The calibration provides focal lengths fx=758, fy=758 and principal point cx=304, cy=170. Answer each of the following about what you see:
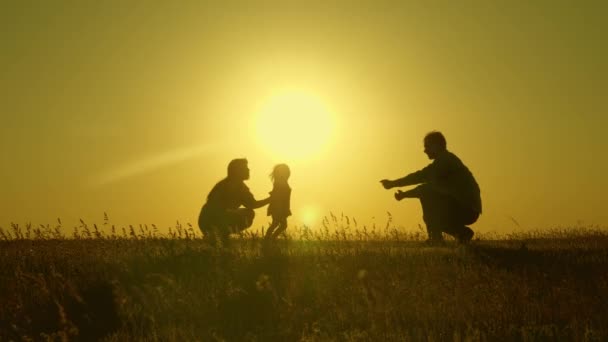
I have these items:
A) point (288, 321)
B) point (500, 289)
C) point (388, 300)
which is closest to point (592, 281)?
point (500, 289)

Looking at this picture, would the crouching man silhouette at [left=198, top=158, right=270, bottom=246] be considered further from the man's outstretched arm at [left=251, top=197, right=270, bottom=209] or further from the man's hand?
the man's hand

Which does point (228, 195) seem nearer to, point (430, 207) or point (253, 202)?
point (253, 202)

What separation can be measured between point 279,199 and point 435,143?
3.02 meters

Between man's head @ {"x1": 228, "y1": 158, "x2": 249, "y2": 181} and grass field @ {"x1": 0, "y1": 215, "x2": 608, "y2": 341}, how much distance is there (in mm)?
1771

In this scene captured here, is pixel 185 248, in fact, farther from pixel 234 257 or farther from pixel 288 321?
pixel 288 321

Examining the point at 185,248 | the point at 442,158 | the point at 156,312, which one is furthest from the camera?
the point at 442,158

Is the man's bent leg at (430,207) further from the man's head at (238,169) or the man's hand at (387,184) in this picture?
the man's head at (238,169)

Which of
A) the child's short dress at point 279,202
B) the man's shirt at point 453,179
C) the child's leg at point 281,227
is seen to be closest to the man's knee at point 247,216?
the child's short dress at point 279,202

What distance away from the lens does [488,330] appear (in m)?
7.31

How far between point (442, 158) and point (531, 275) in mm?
3879

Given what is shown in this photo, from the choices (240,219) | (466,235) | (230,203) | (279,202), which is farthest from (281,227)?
(466,235)

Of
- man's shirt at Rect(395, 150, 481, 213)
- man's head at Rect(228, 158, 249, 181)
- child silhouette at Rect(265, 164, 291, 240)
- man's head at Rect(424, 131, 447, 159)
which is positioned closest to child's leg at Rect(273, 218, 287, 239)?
child silhouette at Rect(265, 164, 291, 240)

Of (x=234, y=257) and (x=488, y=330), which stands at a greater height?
(x=234, y=257)

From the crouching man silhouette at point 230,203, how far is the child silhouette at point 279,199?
0.66ft
